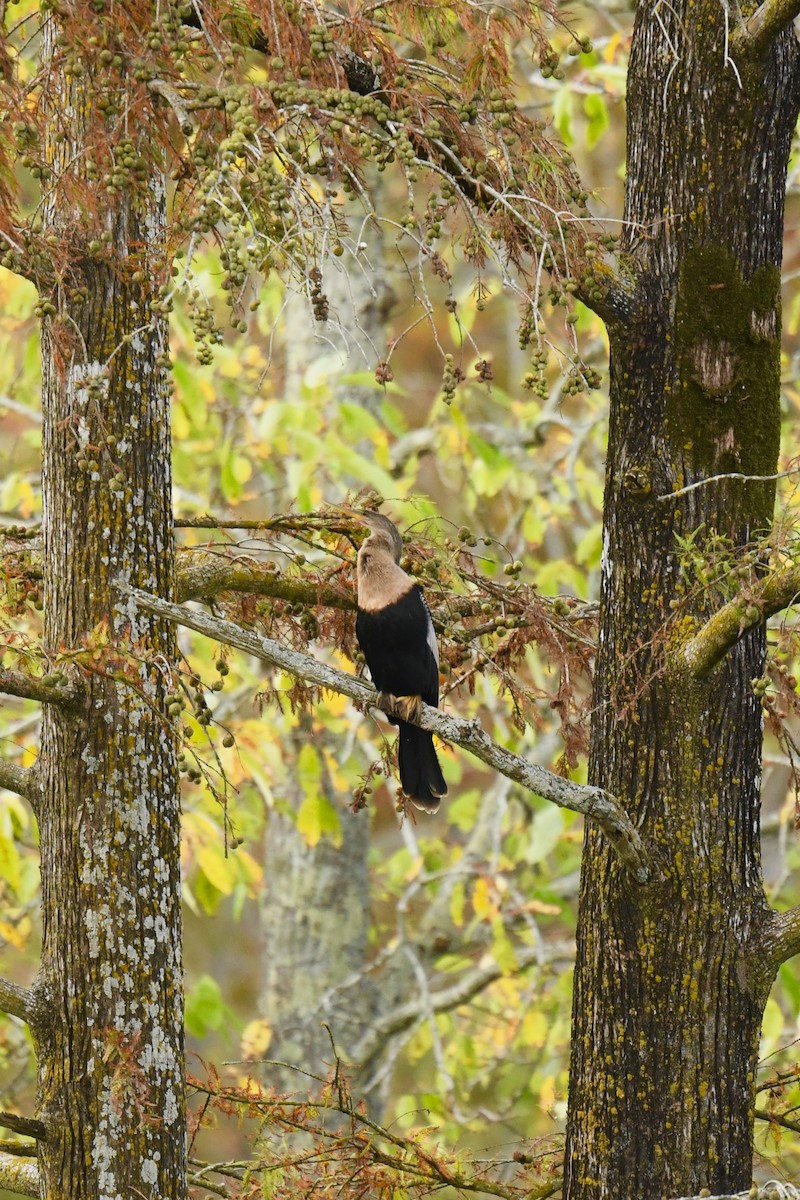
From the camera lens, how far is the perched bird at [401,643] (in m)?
3.80

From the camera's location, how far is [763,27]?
3.07 metres

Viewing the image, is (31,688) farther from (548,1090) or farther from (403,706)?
(548,1090)

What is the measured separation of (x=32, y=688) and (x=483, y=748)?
3.14ft

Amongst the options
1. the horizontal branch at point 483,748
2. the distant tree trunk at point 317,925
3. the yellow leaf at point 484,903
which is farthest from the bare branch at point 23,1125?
the distant tree trunk at point 317,925

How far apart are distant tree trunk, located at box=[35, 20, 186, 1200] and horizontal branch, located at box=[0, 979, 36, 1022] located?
1.6 inches

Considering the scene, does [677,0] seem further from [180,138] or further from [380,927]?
[380,927]

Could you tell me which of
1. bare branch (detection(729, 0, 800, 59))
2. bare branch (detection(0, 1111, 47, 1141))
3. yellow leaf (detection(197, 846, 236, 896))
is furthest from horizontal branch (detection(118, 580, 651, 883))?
yellow leaf (detection(197, 846, 236, 896))

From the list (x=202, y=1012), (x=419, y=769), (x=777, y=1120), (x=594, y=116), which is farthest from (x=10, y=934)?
(x=594, y=116)

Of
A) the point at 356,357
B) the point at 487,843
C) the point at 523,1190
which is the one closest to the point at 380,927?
the point at 487,843

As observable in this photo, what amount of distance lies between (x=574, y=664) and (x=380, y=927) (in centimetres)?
509

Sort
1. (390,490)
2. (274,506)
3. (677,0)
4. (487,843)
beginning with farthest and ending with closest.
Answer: (487,843), (274,506), (390,490), (677,0)

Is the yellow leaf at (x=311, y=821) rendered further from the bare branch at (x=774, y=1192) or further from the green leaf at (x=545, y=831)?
the bare branch at (x=774, y=1192)

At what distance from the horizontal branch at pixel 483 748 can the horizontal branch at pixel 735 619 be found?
0.35 m

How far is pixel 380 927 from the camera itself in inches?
337
